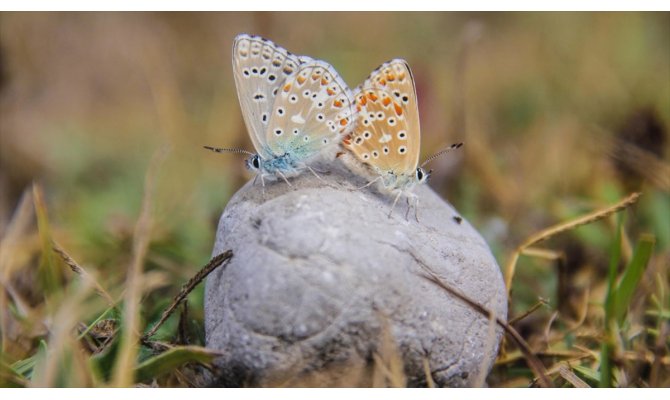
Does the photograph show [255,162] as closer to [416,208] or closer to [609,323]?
[416,208]

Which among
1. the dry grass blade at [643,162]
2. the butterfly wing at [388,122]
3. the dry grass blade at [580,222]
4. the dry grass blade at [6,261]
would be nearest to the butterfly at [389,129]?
the butterfly wing at [388,122]

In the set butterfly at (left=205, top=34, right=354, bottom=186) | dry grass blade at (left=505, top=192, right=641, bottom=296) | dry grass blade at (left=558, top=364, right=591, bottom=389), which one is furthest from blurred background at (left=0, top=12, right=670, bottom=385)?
butterfly at (left=205, top=34, right=354, bottom=186)

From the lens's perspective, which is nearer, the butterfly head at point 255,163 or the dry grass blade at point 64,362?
the dry grass blade at point 64,362

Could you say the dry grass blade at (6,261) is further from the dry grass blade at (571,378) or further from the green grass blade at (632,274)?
the green grass blade at (632,274)

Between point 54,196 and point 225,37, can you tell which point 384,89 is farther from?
point 225,37

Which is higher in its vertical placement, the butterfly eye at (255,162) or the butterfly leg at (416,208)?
the butterfly eye at (255,162)

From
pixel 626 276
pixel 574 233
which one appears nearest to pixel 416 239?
pixel 626 276

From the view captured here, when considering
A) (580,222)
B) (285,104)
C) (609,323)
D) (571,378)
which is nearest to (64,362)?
(285,104)
